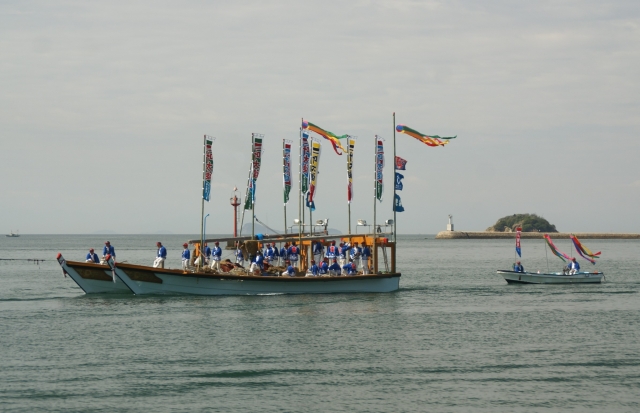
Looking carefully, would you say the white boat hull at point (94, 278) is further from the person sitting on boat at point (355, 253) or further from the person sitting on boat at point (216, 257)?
the person sitting on boat at point (355, 253)

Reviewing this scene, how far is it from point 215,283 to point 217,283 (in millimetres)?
112

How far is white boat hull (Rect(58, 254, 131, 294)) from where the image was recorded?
4725cm

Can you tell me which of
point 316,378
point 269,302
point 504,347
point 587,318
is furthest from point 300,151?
point 316,378

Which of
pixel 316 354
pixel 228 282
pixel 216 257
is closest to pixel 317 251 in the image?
pixel 216 257

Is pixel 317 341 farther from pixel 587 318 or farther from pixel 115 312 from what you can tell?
pixel 587 318

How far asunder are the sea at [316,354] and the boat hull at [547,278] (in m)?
11.9

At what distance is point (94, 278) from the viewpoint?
48.0 m

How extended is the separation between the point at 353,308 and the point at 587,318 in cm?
1195

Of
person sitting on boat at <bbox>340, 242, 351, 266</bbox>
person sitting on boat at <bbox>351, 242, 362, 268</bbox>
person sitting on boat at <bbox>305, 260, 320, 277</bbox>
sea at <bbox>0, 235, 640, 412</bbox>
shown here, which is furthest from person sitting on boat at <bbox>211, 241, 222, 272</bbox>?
person sitting on boat at <bbox>351, 242, 362, 268</bbox>

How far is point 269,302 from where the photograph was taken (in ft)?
152

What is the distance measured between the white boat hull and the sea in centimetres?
59

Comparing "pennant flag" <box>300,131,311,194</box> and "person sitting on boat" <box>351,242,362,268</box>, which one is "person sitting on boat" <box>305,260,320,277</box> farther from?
"pennant flag" <box>300,131,311,194</box>

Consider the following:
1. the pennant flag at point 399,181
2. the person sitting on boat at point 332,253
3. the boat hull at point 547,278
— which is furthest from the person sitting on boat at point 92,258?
the boat hull at point 547,278

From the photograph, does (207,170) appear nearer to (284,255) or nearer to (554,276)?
(284,255)
